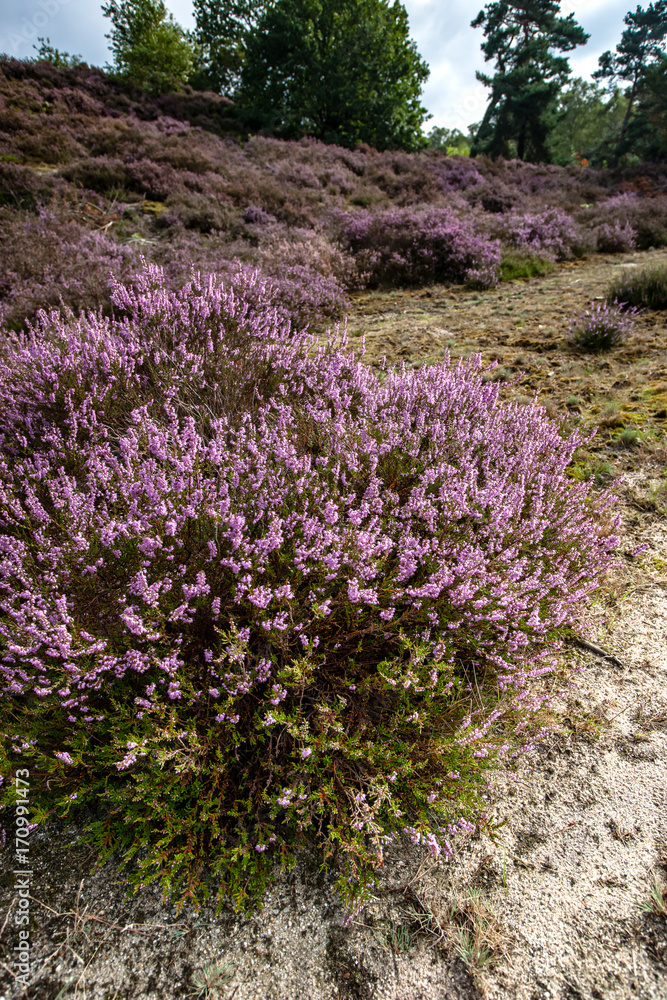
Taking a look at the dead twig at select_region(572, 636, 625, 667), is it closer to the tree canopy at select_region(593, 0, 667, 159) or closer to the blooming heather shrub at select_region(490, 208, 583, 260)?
the blooming heather shrub at select_region(490, 208, 583, 260)

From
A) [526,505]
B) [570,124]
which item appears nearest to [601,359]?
[526,505]

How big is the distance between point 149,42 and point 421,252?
2826cm

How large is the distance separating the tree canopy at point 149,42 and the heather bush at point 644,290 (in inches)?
1056

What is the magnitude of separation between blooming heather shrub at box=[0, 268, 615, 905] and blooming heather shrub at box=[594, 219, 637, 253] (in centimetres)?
1024

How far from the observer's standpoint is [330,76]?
720 inches

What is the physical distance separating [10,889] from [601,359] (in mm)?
5584

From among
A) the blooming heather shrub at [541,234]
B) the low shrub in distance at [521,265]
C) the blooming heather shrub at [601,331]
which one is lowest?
the blooming heather shrub at [601,331]

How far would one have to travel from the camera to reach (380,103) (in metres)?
18.2

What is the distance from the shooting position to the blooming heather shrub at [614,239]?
32.6 feet

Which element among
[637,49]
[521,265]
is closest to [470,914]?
[521,265]

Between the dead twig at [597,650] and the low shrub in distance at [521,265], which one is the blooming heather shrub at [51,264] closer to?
the dead twig at [597,650]

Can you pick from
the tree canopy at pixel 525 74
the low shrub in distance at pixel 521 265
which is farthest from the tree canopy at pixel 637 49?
the low shrub in distance at pixel 521 265

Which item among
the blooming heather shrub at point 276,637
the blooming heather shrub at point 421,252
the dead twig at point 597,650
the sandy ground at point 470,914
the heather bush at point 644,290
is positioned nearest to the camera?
the sandy ground at point 470,914

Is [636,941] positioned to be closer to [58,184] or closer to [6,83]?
[58,184]
